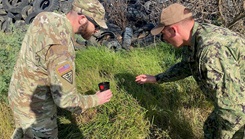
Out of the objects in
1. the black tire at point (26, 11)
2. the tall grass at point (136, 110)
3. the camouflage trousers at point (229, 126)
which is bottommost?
the tall grass at point (136, 110)

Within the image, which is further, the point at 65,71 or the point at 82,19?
the point at 82,19

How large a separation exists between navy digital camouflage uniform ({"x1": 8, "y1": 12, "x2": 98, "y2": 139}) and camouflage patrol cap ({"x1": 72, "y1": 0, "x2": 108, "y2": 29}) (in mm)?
142

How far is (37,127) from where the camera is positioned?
9.74 ft

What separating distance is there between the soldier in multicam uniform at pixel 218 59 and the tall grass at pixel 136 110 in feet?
3.84

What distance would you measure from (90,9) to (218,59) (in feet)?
3.51

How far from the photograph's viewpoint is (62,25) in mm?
2523

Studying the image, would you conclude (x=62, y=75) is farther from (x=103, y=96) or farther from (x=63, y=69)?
(x=103, y=96)

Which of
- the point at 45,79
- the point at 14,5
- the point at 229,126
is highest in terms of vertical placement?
the point at 14,5

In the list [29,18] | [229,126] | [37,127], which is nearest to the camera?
[229,126]

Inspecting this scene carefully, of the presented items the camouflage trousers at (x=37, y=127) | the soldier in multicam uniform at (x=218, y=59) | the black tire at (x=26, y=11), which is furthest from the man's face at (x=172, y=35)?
the black tire at (x=26, y=11)

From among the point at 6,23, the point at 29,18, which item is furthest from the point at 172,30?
the point at 6,23

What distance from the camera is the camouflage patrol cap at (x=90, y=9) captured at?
253 centimetres

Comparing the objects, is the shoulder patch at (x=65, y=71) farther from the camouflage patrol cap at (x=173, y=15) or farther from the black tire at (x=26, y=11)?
the black tire at (x=26, y=11)

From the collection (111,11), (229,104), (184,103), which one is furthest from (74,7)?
(111,11)
